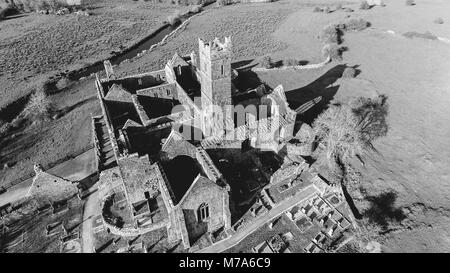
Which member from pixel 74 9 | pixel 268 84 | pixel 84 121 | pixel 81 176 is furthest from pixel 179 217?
pixel 74 9

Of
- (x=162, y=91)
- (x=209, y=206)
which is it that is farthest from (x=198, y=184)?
(x=162, y=91)

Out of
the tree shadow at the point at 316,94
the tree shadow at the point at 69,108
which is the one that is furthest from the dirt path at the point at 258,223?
the tree shadow at the point at 69,108

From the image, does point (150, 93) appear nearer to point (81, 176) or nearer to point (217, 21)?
point (81, 176)

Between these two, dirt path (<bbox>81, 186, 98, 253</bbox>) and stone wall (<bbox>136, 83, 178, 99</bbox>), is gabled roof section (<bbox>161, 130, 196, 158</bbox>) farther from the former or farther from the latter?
stone wall (<bbox>136, 83, 178, 99</bbox>)

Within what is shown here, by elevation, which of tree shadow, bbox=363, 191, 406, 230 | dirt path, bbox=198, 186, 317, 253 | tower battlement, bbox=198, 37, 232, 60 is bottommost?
tree shadow, bbox=363, 191, 406, 230

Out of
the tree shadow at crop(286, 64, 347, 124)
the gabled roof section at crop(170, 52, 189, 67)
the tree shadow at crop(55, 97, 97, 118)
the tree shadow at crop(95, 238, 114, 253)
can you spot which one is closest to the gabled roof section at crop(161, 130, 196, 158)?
the tree shadow at crop(95, 238, 114, 253)

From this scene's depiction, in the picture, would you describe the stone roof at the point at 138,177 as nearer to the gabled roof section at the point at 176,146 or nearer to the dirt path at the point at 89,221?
the gabled roof section at the point at 176,146
